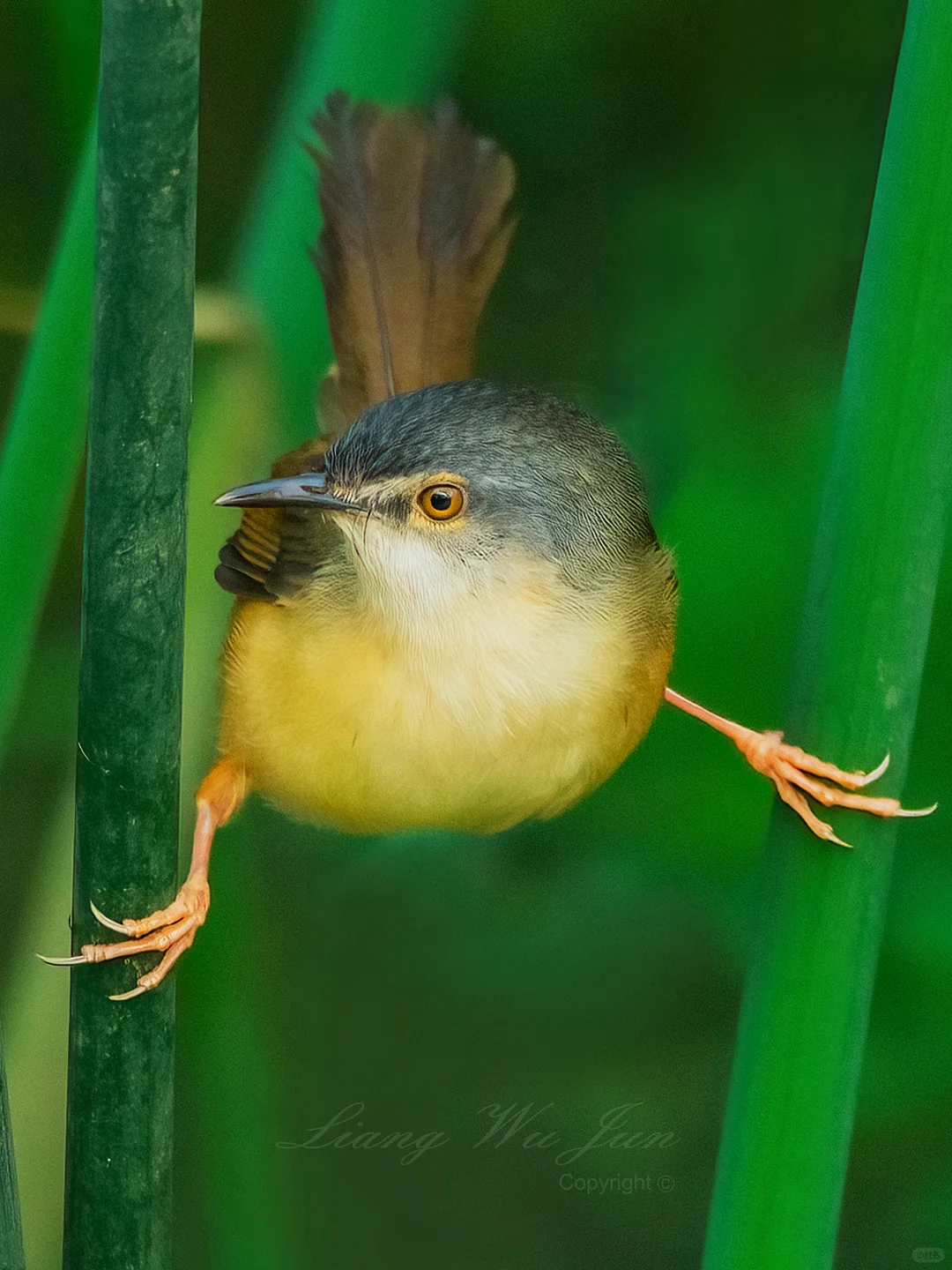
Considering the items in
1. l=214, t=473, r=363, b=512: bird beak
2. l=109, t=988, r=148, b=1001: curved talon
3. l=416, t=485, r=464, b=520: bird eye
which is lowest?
l=109, t=988, r=148, b=1001: curved talon

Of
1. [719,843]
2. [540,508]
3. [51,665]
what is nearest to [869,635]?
[540,508]

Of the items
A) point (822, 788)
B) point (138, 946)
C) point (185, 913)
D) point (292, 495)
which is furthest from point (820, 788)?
point (185, 913)

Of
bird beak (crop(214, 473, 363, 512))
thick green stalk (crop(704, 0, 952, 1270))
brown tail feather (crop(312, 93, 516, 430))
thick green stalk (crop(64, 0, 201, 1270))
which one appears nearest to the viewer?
thick green stalk (crop(64, 0, 201, 1270))

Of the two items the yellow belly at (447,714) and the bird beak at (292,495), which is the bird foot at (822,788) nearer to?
the yellow belly at (447,714)

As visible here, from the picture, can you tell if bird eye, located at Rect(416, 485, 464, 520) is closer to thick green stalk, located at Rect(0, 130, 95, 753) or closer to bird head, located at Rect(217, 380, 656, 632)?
bird head, located at Rect(217, 380, 656, 632)

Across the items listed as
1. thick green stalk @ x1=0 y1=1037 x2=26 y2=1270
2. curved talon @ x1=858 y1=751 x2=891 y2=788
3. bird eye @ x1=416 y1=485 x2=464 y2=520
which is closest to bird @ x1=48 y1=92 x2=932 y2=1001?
bird eye @ x1=416 y1=485 x2=464 y2=520

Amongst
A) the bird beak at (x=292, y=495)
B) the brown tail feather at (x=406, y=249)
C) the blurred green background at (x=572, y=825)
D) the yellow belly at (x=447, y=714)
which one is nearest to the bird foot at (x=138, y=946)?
the yellow belly at (x=447, y=714)

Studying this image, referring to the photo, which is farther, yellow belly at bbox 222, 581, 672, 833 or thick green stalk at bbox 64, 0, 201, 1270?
yellow belly at bbox 222, 581, 672, 833

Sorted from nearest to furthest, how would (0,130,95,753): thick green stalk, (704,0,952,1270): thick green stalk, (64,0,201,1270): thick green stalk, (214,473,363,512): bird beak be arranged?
1. (64,0,201,1270): thick green stalk
2. (704,0,952,1270): thick green stalk
3. (0,130,95,753): thick green stalk
4. (214,473,363,512): bird beak
